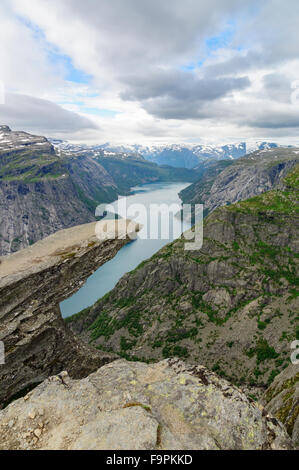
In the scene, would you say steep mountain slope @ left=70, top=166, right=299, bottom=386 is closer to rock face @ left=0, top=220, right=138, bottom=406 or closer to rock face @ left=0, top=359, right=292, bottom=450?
rock face @ left=0, top=359, right=292, bottom=450

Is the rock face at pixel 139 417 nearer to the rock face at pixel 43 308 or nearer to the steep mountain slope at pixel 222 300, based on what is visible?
the rock face at pixel 43 308

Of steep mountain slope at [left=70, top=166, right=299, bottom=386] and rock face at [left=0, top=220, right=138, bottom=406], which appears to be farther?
steep mountain slope at [left=70, top=166, right=299, bottom=386]

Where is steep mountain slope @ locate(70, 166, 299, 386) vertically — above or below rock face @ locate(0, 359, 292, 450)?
below

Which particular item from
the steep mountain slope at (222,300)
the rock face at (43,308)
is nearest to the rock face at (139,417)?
the rock face at (43,308)

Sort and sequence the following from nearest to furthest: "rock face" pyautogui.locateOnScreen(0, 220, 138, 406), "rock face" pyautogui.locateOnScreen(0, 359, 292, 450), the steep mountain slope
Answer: "rock face" pyautogui.locateOnScreen(0, 359, 292, 450) < "rock face" pyautogui.locateOnScreen(0, 220, 138, 406) < the steep mountain slope

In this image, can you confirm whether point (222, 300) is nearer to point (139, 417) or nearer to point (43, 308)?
point (43, 308)

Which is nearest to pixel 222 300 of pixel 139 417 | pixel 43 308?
pixel 43 308

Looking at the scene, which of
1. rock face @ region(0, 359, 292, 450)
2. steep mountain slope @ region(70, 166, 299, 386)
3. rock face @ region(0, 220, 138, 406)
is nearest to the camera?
rock face @ region(0, 359, 292, 450)

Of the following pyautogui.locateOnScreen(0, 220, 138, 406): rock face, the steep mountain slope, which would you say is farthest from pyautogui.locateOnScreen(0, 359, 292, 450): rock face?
the steep mountain slope
